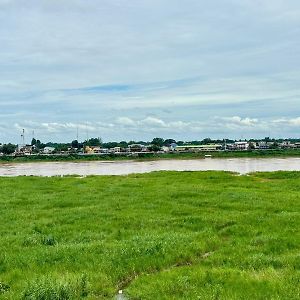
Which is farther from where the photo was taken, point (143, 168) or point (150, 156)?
point (150, 156)

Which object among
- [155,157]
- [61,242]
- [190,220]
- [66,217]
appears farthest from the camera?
[155,157]

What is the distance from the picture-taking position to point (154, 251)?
12086 millimetres

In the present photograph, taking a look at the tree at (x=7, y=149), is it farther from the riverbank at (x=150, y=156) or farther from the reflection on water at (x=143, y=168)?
the reflection on water at (x=143, y=168)

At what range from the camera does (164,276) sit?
33.7 ft

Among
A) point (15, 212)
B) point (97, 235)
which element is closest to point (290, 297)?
point (97, 235)

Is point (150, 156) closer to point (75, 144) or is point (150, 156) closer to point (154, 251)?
point (75, 144)

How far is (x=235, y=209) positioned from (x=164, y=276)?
10.2 m

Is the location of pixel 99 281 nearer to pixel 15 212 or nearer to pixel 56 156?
pixel 15 212

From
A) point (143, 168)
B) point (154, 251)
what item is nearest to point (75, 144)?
point (143, 168)

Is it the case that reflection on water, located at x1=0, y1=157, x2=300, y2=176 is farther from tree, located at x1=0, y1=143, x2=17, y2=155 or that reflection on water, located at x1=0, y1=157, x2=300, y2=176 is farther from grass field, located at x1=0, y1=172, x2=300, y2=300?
tree, located at x1=0, y1=143, x2=17, y2=155

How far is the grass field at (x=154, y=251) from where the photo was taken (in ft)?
30.8


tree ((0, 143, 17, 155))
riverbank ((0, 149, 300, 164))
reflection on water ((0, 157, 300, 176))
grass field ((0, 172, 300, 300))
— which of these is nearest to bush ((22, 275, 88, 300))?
grass field ((0, 172, 300, 300))

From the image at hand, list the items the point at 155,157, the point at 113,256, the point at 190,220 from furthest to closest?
the point at 155,157, the point at 190,220, the point at 113,256

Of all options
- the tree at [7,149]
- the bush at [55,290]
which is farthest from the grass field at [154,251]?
the tree at [7,149]
